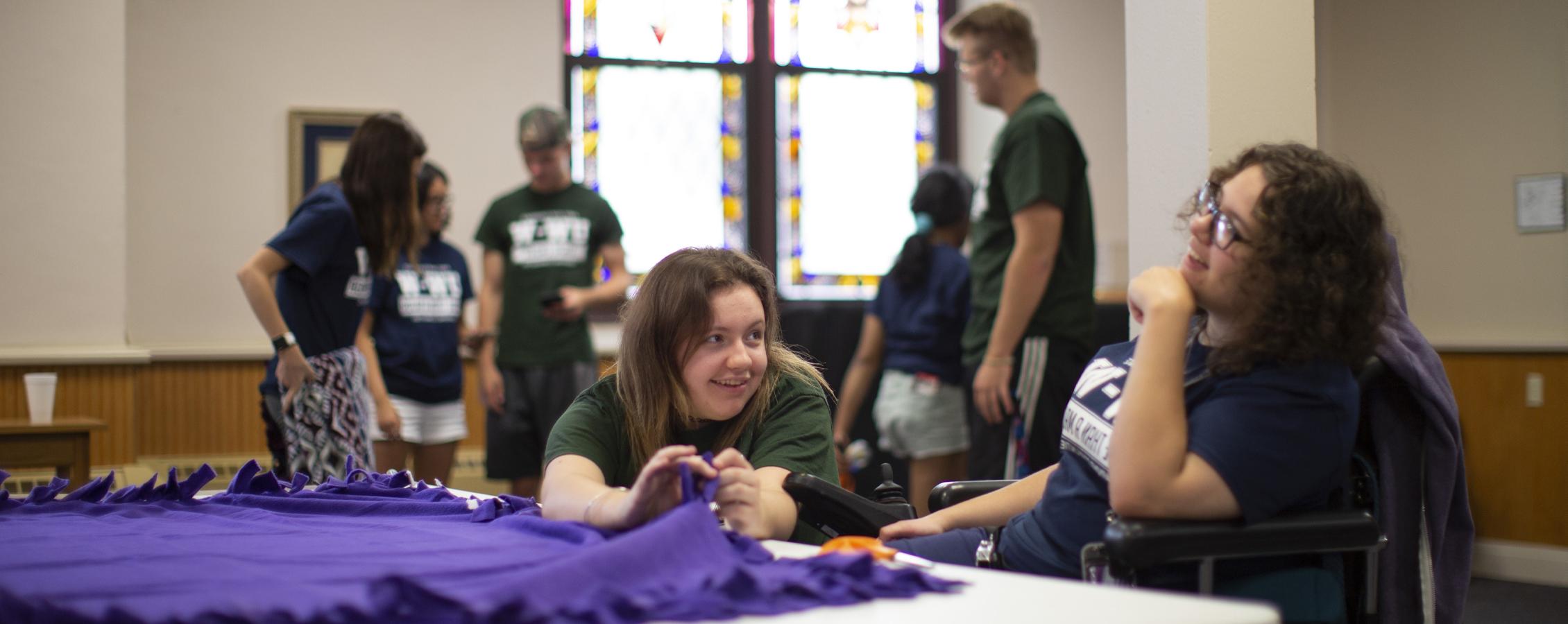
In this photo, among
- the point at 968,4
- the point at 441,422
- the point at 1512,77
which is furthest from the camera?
the point at 968,4

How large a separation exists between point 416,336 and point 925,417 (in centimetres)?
156

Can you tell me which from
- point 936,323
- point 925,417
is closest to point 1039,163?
point 936,323

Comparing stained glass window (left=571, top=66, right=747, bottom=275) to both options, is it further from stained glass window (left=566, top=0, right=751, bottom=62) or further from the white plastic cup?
the white plastic cup

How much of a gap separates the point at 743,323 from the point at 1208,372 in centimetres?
61

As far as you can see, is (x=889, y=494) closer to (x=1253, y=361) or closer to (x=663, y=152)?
(x=1253, y=361)

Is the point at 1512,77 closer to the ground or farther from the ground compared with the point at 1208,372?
farther from the ground

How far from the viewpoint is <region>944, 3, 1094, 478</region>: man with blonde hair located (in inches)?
114

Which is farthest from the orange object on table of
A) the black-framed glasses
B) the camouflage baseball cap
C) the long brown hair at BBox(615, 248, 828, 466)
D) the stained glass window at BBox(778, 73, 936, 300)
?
the stained glass window at BBox(778, 73, 936, 300)

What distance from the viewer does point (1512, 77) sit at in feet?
14.6

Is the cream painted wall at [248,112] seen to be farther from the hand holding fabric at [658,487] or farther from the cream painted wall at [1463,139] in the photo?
the hand holding fabric at [658,487]

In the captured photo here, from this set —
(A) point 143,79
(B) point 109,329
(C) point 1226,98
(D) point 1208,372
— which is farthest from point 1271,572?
(A) point 143,79

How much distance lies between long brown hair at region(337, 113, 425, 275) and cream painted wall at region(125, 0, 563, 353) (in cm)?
243

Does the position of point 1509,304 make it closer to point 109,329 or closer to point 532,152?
point 532,152

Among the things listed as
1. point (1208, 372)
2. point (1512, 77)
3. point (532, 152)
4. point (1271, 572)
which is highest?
point (1512, 77)
